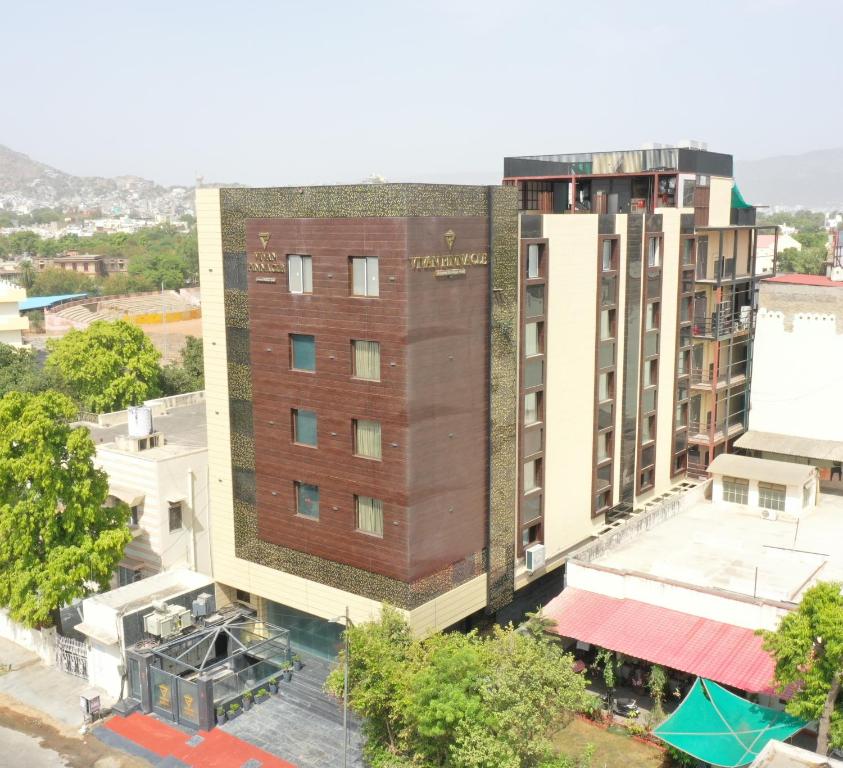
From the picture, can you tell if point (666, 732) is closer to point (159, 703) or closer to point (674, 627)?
point (674, 627)

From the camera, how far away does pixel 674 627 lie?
116ft

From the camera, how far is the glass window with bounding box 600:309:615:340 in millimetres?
44000

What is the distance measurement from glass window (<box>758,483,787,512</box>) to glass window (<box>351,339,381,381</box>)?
24803 mm

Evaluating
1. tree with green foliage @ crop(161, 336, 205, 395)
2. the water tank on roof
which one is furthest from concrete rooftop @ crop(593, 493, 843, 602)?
tree with green foliage @ crop(161, 336, 205, 395)

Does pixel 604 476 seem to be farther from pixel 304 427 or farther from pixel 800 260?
pixel 800 260

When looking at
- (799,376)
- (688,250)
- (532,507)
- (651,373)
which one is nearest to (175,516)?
(532,507)

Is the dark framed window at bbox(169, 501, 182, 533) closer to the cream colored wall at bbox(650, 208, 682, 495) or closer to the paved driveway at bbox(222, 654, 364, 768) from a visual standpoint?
the paved driveway at bbox(222, 654, 364, 768)

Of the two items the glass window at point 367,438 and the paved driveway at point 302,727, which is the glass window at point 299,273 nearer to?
the glass window at point 367,438

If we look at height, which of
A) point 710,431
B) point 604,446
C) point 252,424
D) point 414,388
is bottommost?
point 710,431

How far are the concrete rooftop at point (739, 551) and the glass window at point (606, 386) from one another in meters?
7.26

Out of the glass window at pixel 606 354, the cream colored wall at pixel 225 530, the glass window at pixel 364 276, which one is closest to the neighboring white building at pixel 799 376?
the glass window at pixel 606 354

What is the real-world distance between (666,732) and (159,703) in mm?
20378

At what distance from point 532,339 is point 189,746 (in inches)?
874

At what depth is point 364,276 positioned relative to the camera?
34.1m
